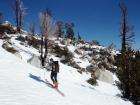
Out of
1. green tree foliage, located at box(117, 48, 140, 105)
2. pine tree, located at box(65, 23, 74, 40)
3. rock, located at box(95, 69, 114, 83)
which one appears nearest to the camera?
green tree foliage, located at box(117, 48, 140, 105)

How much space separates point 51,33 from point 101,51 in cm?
1408

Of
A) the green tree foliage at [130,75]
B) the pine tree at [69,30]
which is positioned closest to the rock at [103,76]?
the green tree foliage at [130,75]

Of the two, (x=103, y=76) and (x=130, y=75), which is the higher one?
(x=130, y=75)

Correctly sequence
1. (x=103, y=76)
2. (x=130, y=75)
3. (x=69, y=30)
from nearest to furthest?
(x=130, y=75)
(x=103, y=76)
(x=69, y=30)

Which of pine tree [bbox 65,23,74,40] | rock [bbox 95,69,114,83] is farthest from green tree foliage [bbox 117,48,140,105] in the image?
pine tree [bbox 65,23,74,40]

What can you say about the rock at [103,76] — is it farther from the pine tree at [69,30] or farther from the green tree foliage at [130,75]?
the pine tree at [69,30]

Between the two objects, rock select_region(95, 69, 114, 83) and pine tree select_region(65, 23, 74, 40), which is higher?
pine tree select_region(65, 23, 74, 40)

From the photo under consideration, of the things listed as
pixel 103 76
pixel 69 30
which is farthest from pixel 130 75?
pixel 69 30

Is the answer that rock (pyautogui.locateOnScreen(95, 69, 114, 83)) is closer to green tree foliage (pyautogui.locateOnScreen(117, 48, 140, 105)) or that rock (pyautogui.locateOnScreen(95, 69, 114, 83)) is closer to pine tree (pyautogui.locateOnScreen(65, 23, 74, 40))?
green tree foliage (pyautogui.locateOnScreen(117, 48, 140, 105))

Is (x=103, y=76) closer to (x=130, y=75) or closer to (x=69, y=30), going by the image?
(x=130, y=75)

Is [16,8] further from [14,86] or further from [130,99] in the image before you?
[14,86]

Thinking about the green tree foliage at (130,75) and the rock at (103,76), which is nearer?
the green tree foliage at (130,75)

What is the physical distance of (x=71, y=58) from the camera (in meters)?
38.2

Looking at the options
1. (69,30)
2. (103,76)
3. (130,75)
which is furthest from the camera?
(69,30)
